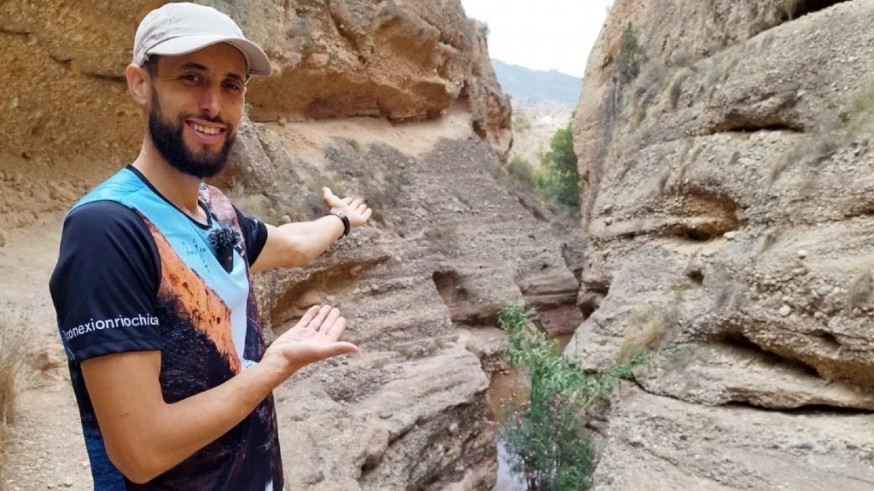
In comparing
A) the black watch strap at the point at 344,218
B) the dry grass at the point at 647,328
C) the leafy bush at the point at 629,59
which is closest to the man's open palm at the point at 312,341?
the black watch strap at the point at 344,218

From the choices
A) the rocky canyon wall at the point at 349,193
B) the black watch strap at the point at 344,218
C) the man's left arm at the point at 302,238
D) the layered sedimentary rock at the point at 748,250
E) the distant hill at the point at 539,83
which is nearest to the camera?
the man's left arm at the point at 302,238

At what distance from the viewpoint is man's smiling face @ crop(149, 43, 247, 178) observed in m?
1.61

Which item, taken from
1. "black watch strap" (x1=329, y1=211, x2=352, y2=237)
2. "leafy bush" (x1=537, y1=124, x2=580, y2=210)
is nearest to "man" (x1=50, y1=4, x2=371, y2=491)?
"black watch strap" (x1=329, y1=211, x2=352, y2=237)

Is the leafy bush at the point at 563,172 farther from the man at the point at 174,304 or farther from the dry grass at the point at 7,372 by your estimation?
the man at the point at 174,304

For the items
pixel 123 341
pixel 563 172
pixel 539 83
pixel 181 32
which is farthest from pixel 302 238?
pixel 539 83

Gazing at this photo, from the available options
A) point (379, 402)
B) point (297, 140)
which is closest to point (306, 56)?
point (297, 140)

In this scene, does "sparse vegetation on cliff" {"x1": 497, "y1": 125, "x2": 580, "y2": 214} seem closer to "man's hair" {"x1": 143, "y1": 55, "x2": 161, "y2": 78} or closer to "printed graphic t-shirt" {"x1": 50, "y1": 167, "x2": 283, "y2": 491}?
"printed graphic t-shirt" {"x1": 50, "y1": 167, "x2": 283, "y2": 491}

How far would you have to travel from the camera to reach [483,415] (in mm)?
9586

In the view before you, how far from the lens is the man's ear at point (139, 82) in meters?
1.63

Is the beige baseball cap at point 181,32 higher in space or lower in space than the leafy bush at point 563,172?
higher

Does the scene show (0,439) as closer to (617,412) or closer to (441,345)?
(617,412)

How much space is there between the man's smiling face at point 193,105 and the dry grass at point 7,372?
3.28m

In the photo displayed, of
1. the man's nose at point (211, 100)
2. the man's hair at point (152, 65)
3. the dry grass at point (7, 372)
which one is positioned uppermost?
the man's hair at point (152, 65)

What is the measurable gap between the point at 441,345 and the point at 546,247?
6.50 meters
